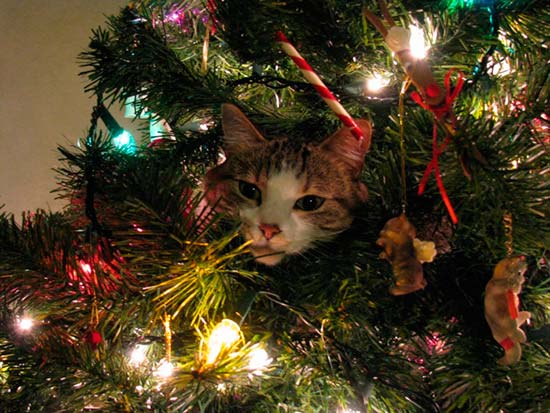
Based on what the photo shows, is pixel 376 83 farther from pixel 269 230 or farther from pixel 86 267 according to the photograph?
pixel 86 267

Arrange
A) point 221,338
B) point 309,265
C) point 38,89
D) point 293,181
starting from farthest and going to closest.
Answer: point 38,89
point 293,181
point 309,265
point 221,338

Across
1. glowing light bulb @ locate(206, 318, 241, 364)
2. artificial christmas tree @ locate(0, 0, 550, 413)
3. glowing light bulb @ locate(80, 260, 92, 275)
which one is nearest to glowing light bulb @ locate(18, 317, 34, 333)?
artificial christmas tree @ locate(0, 0, 550, 413)

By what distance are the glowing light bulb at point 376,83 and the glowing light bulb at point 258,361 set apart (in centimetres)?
40

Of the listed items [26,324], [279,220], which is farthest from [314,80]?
[26,324]

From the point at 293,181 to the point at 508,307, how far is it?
0.31 meters

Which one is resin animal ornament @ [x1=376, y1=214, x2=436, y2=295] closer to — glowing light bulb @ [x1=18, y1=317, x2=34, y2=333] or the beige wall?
glowing light bulb @ [x1=18, y1=317, x2=34, y2=333]

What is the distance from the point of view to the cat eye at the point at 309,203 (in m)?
0.61

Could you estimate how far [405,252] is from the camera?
40 cm

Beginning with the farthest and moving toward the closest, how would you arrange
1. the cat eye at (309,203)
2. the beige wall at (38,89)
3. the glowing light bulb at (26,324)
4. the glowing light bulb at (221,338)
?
the beige wall at (38,89), the cat eye at (309,203), the glowing light bulb at (26,324), the glowing light bulb at (221,338)

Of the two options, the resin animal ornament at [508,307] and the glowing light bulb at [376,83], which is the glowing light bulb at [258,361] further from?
the glowing light bulb at [376,83]

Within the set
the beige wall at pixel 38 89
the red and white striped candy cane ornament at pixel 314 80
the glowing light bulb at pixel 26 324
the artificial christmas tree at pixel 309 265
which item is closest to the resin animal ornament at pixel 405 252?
the artificial christmas tree at pixel 309 265

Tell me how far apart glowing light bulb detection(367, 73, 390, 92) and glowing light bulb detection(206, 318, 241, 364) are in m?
0.43

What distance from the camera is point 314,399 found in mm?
498

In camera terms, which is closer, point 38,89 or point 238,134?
point 238,134
